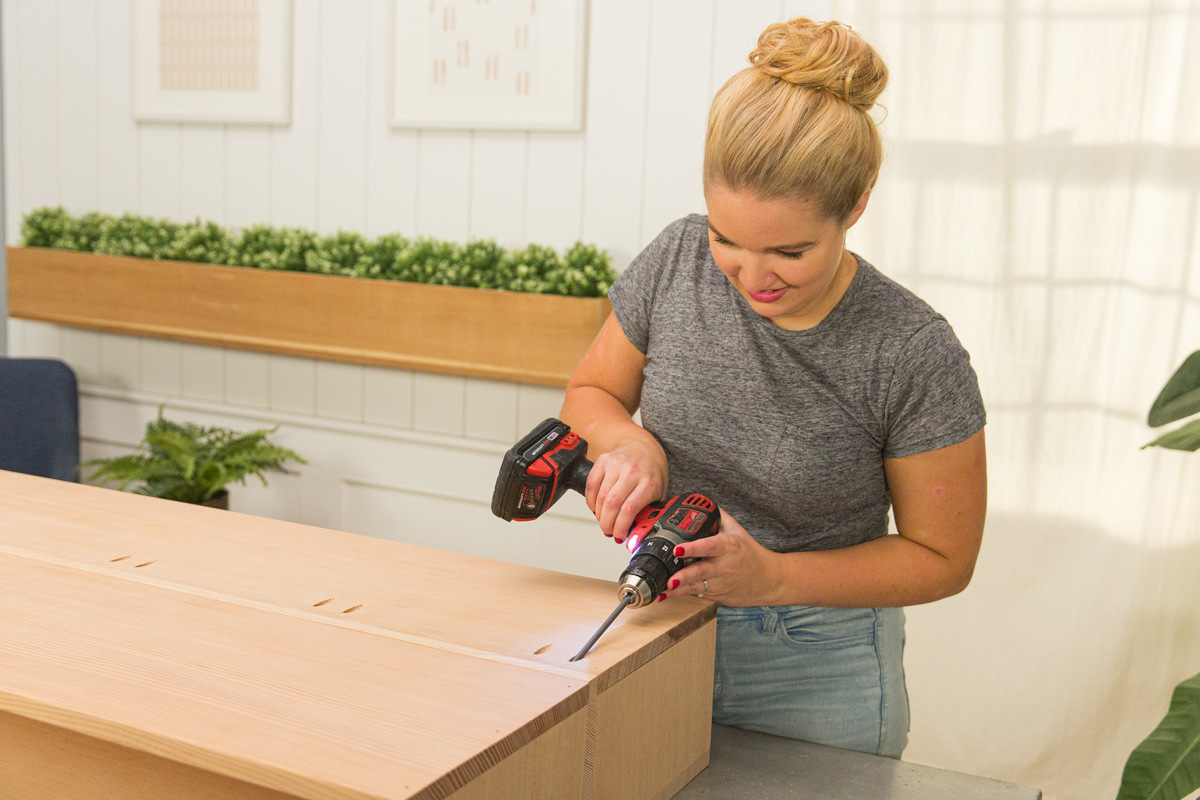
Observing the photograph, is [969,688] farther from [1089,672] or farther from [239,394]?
[239,394]

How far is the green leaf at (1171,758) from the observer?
1229 millimetres

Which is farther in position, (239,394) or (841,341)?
(239,394)

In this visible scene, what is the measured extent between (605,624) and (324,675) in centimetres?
27

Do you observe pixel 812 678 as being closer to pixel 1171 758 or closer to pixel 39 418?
pixel 1171 758

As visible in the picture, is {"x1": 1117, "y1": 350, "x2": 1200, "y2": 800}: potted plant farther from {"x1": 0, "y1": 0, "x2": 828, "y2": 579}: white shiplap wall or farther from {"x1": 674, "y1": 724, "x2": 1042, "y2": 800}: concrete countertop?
{"x1": 0, "y1": 0, "x2": 828, "y2": 579}: white shiplap wall

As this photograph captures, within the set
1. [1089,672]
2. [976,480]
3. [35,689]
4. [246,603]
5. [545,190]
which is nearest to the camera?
[35,689]

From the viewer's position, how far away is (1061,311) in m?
2.27

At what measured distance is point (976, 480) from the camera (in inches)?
49.6

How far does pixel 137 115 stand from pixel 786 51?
2589mm

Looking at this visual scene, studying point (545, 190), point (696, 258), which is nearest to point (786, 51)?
point (696, 258)

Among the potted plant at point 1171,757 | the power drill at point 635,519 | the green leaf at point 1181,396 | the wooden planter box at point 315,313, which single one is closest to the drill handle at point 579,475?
the power drill at point 635,519

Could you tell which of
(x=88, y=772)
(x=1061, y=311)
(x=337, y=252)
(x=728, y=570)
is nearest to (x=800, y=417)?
(x=728, y=570)

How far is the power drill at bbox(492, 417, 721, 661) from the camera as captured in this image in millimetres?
1064

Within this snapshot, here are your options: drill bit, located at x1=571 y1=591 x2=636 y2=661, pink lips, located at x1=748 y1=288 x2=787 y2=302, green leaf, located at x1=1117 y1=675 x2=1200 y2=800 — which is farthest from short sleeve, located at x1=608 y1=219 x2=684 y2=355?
green leaf, located at x1=1117 y1=675 x2=1200 y2=800
